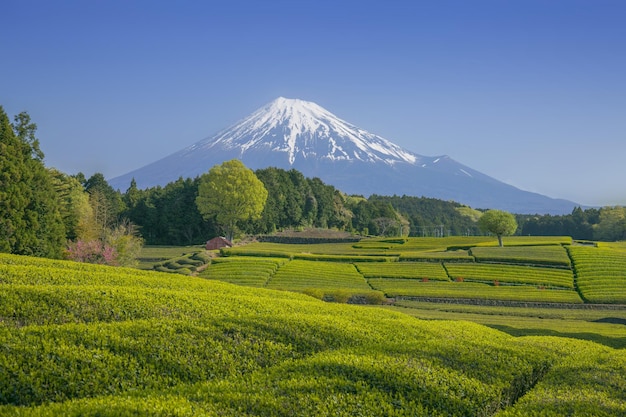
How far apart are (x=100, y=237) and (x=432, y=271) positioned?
38333 mm

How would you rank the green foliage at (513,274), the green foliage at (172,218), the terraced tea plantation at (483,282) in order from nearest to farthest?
the terraced tea plantation at (483,282) → the green foliage at (513,274) → the green foliage at (172,218)

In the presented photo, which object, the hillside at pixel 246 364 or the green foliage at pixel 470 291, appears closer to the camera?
the hillside at pixel 246 364

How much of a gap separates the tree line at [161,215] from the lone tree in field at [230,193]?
0.51m

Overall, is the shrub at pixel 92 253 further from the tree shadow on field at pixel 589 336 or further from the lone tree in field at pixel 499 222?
the lone tree in field at pixel 499 222

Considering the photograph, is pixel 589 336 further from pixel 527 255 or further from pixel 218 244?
pixel 218 244

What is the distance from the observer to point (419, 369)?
1091 cm

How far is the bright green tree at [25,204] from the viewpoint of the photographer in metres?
43.9

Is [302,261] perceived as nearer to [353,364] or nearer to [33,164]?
[33,164]

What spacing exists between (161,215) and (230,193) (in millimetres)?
27756

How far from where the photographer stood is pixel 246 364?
36.4ft

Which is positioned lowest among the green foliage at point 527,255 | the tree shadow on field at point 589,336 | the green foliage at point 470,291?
the green foliage at point 470,291

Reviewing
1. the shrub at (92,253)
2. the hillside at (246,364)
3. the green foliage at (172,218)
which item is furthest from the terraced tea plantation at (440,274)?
the green foliage at (172,218)

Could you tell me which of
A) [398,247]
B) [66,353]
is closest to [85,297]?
[66,353]

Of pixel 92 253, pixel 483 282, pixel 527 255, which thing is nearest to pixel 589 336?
pixel 483 282
